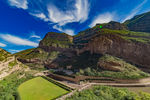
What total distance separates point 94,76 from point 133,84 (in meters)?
11.5

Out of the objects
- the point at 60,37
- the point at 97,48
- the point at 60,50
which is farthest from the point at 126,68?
the point at 60,37

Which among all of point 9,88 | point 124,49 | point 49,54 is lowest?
point 9,88

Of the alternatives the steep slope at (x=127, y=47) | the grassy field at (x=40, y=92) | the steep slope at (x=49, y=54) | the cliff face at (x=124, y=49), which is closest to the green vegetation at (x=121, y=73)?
the cliff face at (x=124, y=49)

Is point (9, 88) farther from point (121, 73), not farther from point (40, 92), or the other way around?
point (121, 73)

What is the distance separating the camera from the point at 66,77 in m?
25.5

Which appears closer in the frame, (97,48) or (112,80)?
(112,80)

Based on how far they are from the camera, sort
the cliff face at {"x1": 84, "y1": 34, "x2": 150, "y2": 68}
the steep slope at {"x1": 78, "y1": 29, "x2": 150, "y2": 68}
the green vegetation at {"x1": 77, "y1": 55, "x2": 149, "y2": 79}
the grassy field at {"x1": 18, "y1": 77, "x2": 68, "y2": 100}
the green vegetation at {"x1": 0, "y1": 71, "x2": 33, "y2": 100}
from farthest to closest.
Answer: the steep slope at {"x1": 78, "y1": 29, "x2": 150, "y2": 68} < the cliff face at {"x1": 84, "y1": 34, "x2": 150, "y2": 68} < the green vegetation at {"x1": 77, "y1": 55, "x2": 149, "y2": 79} < the grassy field at {"x1": 18, "y1": 77, "x2": 68, "y2": 100} < the green vegetation at {"x1": 0, "y1": 71, "x2": 33, "y2": 100}

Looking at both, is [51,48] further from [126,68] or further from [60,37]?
[126,68]

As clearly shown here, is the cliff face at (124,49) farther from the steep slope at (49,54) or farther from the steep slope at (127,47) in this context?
the steep slope at (49,54)

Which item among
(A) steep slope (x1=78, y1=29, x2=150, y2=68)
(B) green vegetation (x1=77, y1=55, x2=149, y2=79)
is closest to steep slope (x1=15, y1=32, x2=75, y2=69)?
(B) green vegetation (x1=77, y1=55, x2=149, y2=79)

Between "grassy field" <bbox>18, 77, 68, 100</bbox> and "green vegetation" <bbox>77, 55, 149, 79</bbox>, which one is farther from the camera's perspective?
"green vegetation" <bbox>77, 55, 149, 79</bbox>

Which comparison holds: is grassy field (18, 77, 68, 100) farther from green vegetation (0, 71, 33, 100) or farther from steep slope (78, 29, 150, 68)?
steep slope (78, 29, 150, 68)

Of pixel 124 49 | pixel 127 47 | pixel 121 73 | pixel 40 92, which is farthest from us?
pixel 124 49

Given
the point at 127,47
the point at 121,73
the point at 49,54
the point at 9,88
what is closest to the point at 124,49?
the point at 127,47
